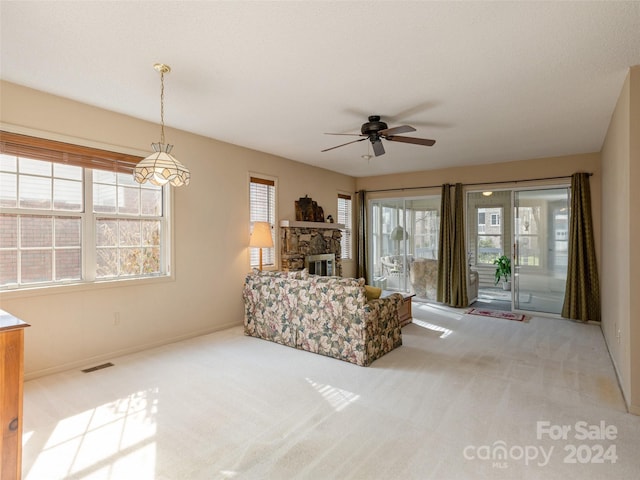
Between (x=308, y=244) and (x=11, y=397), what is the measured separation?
184 inches

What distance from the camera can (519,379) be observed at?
3.17 meters

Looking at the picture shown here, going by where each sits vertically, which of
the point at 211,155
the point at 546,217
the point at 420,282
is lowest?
the point at 420,282

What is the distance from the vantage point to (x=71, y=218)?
11.6 feet

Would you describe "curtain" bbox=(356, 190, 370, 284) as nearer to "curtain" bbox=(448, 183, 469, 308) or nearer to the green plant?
"curtain" bbox=(448, 183, 469, 308)

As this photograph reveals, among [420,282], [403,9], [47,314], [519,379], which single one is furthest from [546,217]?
[47,314]

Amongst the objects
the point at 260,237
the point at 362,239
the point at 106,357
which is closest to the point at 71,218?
the point at 106,357

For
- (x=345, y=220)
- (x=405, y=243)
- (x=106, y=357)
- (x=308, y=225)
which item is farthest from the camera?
(x=345, y=220)

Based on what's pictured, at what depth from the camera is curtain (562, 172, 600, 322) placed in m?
5.22

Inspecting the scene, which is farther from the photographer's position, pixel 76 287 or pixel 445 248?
pixel 445 248

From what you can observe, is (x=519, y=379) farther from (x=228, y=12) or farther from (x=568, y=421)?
A: (x=228, y=12)

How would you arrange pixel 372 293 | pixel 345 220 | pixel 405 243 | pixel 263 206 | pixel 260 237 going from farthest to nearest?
pixel 345 220, pixel 405 243, pixel 263 206, pixel 260 237, pixel 372 293

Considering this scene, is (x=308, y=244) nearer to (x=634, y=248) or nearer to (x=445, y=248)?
(x=445, y=248)

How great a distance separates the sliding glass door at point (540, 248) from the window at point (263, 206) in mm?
4082

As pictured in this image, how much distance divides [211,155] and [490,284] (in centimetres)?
564
